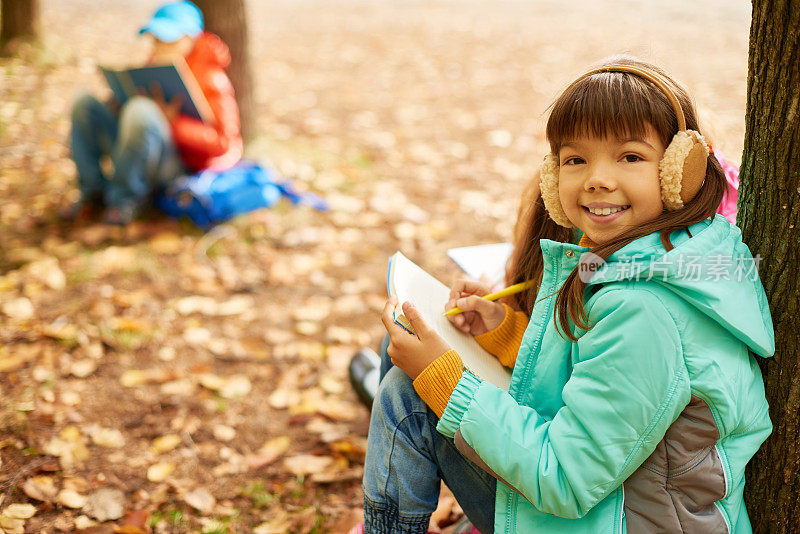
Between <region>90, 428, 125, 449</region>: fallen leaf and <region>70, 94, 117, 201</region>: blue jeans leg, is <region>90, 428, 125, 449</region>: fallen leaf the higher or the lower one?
the lower one

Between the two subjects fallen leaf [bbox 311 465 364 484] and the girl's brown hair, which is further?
fallen leaf [bbox 311 465 364 484]

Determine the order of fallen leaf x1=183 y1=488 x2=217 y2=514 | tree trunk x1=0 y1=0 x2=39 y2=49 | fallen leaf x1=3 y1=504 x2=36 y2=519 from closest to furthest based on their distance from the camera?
1. fallen leaf x1=3 y1=504 x2=36 y2=519
2. fallen leaf x1=183 y1=488 x2=217 y2=514
3. tree trunk x1=0 y1=0 x2=39 y2=49

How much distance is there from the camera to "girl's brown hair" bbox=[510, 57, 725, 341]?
1.31 m

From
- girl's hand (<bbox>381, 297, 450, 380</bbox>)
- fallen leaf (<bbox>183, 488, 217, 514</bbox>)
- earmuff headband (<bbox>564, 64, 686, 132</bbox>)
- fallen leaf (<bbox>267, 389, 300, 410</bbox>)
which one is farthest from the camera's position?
fallen leaf (<bbox>267, 389, 300, 410</bbox>)

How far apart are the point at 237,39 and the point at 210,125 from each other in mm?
627

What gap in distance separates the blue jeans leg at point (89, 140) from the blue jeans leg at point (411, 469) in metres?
2.80

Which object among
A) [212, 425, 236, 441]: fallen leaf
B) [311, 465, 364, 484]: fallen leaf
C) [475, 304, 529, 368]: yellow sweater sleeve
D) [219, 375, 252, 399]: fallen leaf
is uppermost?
[475, 304, 529, 368]: yellow sweater sleeve

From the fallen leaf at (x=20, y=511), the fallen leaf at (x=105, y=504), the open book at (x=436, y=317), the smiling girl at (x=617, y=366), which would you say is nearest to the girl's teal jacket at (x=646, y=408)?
the smiling girl at (x=617, y=366)

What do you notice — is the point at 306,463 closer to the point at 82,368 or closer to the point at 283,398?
the point at 283,398

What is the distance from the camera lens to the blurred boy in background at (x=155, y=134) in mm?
3578

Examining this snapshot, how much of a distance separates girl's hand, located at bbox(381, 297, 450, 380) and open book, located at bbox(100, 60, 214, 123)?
257 cm

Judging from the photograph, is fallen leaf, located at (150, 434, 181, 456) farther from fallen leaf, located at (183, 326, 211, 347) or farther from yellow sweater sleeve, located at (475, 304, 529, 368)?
yellow sweater sleeve, located at (475, 304, 529, 368)

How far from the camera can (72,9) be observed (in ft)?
26.1

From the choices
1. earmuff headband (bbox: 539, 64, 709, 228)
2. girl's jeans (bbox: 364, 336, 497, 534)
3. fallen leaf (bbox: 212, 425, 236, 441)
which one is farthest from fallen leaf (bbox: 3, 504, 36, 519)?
earmuff headband (bbox: 539, 64, 709, 228)
